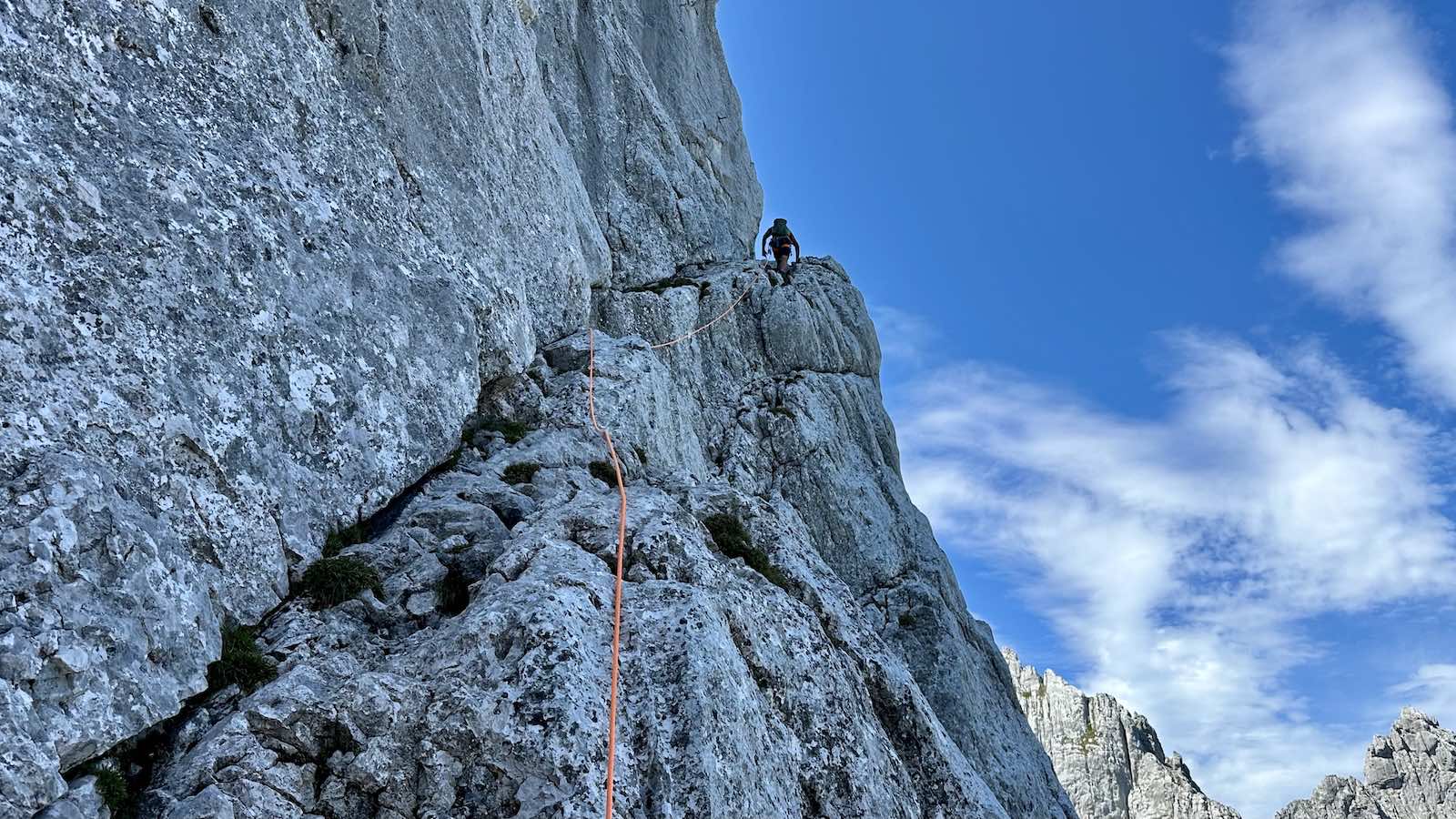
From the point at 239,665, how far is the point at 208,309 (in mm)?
6047

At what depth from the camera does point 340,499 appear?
16219mm

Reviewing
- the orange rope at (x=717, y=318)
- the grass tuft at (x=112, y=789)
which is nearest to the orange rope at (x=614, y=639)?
the grass tuft at (x=112, y=789)

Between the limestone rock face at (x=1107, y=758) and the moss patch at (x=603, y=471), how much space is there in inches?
5015

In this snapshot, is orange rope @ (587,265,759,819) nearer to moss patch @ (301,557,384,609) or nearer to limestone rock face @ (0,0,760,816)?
limestone rock face @ (0,0,760,816)

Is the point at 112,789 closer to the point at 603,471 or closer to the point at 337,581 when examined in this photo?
the point at 337,581

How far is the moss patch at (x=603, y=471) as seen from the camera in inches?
840

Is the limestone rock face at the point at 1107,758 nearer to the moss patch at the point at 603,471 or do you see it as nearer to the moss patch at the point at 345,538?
the moss patch at the point at 603,471

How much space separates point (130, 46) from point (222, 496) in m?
7.94

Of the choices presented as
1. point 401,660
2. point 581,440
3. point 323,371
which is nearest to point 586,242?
point 581,440

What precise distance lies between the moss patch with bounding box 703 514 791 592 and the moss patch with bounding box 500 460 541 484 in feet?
13.1

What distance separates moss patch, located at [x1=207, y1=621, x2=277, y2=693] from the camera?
11930 millimetres

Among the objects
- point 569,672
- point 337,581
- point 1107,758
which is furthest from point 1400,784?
point 337,581

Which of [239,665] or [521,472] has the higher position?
[521,472]

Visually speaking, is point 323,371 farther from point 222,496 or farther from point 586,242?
point 586,242
